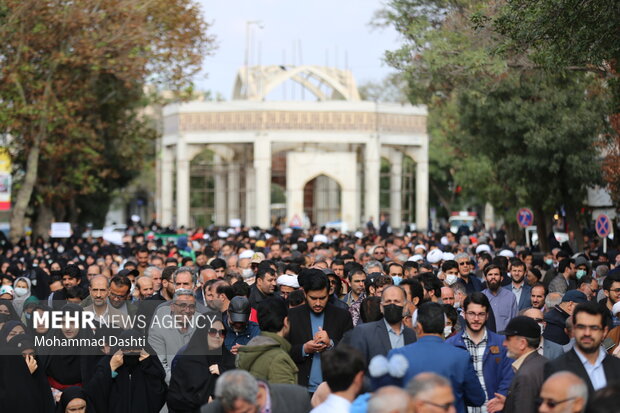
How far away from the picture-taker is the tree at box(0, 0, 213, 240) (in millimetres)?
32438

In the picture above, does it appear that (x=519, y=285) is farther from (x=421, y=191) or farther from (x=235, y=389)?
(x=421, y=191)

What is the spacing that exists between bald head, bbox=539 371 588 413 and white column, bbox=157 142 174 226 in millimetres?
45450

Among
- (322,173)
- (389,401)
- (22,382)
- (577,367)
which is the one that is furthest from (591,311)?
(322,173)

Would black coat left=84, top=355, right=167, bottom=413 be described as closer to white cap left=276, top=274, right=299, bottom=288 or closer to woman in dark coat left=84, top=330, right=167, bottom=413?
woman in dark coat left=84, top=330, right=167, bottom=413

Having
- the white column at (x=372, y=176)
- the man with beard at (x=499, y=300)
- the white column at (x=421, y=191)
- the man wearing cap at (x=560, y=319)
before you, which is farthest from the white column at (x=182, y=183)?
the man wearing cap at (x=560, y=319)

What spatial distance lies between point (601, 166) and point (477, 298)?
19549mm

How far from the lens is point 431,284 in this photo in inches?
455

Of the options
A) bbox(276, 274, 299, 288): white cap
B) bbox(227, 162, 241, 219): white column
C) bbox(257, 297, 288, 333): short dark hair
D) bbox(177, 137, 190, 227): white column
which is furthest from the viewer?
bbox(227, 162, 241, 219): white column

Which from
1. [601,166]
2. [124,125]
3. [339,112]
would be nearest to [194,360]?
[601,166]

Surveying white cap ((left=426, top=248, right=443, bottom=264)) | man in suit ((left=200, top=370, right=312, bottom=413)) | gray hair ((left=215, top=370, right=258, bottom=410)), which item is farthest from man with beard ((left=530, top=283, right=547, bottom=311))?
gray hair ((left=215, top=370, right=258, bottom=410))

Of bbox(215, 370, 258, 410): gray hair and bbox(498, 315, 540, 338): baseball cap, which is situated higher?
bbox(498, 315, 540, 338): baseball cap

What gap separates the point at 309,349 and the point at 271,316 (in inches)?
25.9

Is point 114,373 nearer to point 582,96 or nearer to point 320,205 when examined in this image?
point 582,96

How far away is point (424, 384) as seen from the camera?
19.0 ft
